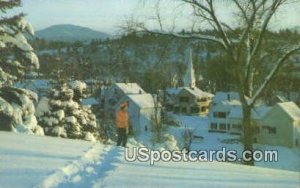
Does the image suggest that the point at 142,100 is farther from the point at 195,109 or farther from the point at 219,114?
the point at 195,109

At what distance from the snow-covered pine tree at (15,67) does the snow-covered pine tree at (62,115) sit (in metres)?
4.28

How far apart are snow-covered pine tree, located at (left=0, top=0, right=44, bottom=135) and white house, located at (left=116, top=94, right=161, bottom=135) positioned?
32.7m

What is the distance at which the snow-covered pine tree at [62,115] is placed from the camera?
22438 mm

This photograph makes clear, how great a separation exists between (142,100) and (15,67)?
117ft

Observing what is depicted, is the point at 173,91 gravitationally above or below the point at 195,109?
above

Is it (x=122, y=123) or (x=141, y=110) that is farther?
(x=141, y=110)

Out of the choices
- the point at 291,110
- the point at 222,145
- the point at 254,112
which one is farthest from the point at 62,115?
the point at 254,112

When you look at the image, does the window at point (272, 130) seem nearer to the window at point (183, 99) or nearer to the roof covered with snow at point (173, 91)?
the window at point (183, 99)

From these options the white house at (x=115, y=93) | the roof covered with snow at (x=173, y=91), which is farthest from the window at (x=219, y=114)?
the roof covered with snow at (x=173, y=91)

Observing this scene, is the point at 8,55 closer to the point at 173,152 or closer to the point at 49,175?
the point at 173,152

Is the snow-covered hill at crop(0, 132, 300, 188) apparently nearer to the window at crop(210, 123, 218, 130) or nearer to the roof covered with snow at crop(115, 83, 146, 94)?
the roof covered with snow at crop(115, 83, 146, 94)

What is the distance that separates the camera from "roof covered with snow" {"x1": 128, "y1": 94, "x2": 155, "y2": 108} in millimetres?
52094

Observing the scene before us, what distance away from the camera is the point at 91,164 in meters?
10.8

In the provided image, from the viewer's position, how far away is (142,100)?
174ft
